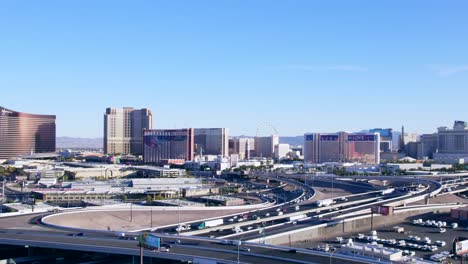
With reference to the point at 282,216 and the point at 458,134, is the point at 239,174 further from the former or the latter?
the point at 458,134

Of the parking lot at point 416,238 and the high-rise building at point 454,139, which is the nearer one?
the parking lot at point 416,238

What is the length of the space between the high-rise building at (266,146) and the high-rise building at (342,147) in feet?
46.9

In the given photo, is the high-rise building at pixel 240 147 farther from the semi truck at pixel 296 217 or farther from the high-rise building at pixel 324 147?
the semi truck at pixel 296 217

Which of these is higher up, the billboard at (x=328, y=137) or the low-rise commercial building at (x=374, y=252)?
the billboard at (x=328, y=137)

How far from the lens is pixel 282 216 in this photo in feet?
85.3

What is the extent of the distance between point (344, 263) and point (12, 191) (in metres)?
31.3

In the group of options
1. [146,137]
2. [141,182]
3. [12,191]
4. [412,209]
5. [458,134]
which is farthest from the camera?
[458,134]

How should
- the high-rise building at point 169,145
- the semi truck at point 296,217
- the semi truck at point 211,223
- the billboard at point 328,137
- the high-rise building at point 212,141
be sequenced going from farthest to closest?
the high-rise building at point 212,141 → the billboard at point 328,137 → the high-rise building at point 169,145 → the semi truck at point 296,217 → the semi truck at point 211,223

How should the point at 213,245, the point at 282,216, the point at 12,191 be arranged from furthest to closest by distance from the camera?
1. the point at 12,191
2. the point at 282,216
3. the point at 213,245

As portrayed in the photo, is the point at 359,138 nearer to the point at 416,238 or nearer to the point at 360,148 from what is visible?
the point at 360,148

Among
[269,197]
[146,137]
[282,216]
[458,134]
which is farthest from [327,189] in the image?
[458,134]

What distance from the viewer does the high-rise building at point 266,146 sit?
304 ft

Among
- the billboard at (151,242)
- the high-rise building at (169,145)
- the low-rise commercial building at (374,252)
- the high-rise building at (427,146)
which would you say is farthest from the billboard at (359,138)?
the billboard at (151,242)

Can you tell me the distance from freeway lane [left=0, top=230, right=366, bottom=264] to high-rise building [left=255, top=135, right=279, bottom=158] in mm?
74472
